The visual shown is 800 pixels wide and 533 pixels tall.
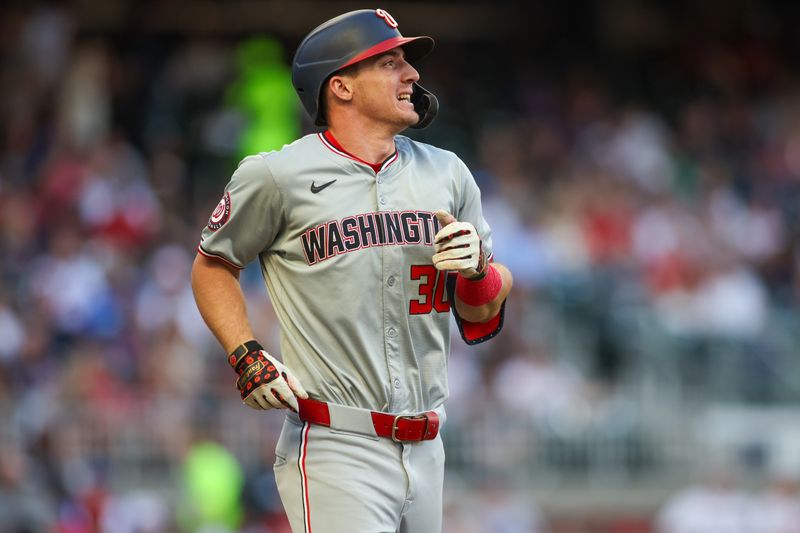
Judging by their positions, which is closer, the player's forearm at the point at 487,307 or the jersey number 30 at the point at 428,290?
the jersey number 30 at the point at 428,290

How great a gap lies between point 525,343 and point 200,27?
20.2 ft

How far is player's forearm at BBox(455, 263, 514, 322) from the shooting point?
4809mm

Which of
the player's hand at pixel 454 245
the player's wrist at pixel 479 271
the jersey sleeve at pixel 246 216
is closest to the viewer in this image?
the player's hand at pixel 454 245

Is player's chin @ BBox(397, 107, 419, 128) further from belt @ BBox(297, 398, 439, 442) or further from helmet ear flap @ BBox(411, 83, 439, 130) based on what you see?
belt @ BBox(297, 398, 439, 442)

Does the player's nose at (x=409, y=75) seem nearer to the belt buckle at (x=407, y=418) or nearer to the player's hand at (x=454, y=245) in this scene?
the player's hand at (x=454, y=245)

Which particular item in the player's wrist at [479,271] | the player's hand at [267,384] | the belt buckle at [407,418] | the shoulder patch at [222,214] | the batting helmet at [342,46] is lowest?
the belt buckle at [407,418]

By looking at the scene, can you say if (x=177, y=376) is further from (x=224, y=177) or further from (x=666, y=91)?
(x=666, y=91)

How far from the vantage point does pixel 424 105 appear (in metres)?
4.91

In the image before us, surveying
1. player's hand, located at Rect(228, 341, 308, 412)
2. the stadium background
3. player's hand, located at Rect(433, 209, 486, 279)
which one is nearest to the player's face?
player's hand, located at Rect(433, 209, 486, 279)

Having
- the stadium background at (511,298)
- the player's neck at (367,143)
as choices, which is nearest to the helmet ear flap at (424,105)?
the player's neck at (367,143)

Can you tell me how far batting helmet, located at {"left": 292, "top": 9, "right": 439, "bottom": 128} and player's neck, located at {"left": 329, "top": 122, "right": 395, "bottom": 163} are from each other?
0.15 meters

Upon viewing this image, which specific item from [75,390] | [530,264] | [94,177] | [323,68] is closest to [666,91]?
[530,264]

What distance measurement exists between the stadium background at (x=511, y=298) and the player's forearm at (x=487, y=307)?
5.26 metres

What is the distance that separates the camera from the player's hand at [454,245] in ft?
14.4
